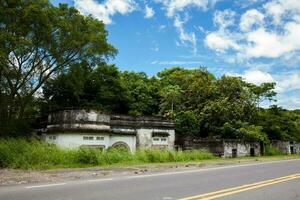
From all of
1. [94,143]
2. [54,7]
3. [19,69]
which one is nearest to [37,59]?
[19,69]

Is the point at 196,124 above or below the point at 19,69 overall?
below

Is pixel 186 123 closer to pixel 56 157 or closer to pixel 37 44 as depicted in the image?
pixel 37 44

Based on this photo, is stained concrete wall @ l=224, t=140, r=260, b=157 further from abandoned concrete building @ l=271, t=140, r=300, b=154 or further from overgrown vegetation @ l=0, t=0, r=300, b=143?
abandoned concrete building @ l=271, t=140, r=300, b=154

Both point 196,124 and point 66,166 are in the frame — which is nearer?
point 66,166

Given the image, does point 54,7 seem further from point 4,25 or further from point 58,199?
point 58,199

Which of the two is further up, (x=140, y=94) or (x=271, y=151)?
(x=140, y=94)

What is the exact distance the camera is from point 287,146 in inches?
1880

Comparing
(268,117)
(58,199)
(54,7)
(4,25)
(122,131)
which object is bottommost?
(58,199)

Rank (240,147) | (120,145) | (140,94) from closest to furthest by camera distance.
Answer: (120,145) < (240,147) < (140,94)

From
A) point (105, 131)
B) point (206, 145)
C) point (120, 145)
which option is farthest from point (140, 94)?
point (105, 131)

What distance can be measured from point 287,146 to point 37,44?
32.9 m

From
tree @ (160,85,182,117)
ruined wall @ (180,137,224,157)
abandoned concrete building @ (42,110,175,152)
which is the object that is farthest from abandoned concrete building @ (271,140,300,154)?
abandoned concrete building @ (42,110,175,152)

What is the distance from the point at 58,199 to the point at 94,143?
2113cm

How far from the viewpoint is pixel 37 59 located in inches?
1236
